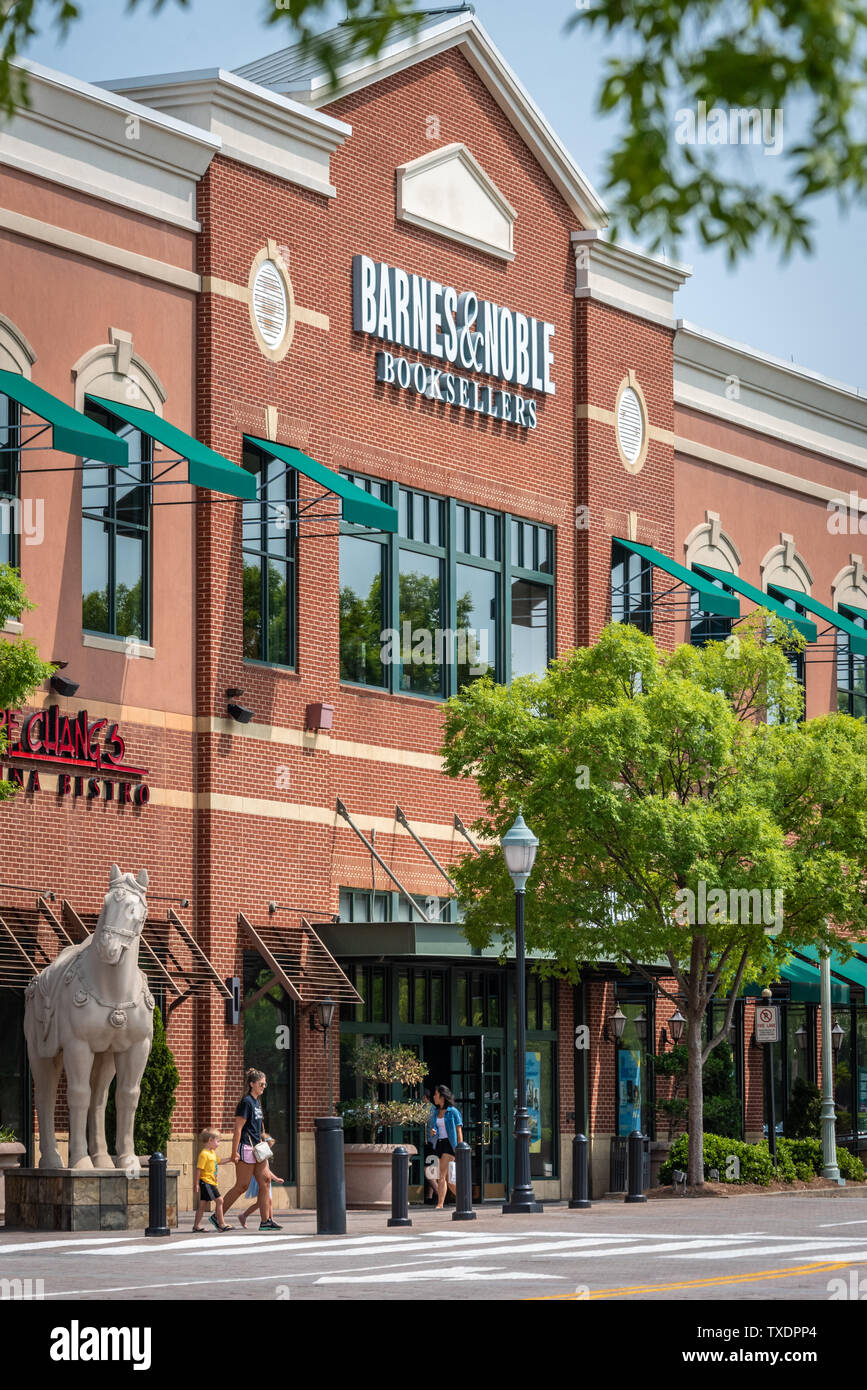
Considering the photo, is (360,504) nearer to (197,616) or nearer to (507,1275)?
(197,616)

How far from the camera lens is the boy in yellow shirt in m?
22.6

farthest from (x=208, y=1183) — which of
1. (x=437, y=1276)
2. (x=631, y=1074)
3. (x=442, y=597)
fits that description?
(x=631, y=1074)

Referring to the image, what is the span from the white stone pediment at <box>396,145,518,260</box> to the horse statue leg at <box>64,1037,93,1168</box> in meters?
14.7

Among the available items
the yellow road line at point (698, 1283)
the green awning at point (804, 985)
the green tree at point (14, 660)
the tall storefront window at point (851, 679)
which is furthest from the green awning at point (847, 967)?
the green tree at point (14, 660)

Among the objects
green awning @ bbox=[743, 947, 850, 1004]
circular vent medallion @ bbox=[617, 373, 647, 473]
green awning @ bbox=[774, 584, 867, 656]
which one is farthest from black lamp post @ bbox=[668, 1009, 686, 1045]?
circular vent medallion @ bbox=[617, 373, 647, 473]

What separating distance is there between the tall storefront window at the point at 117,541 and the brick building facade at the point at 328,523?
0.10 m

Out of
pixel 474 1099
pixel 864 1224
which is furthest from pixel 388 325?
pixel 864 1224

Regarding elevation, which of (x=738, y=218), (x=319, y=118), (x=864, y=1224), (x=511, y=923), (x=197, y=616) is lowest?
(x=864, y=1224)

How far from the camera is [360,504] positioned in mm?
28031

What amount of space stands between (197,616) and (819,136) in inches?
900

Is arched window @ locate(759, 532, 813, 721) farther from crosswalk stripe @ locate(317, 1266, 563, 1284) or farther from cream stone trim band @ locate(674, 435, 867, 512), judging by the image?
crosswalk stripe @ locate(317, 1266, 563, 1284)

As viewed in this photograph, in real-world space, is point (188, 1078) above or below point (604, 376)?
below

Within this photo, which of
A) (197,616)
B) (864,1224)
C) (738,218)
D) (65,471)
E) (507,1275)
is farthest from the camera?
(197,616)
